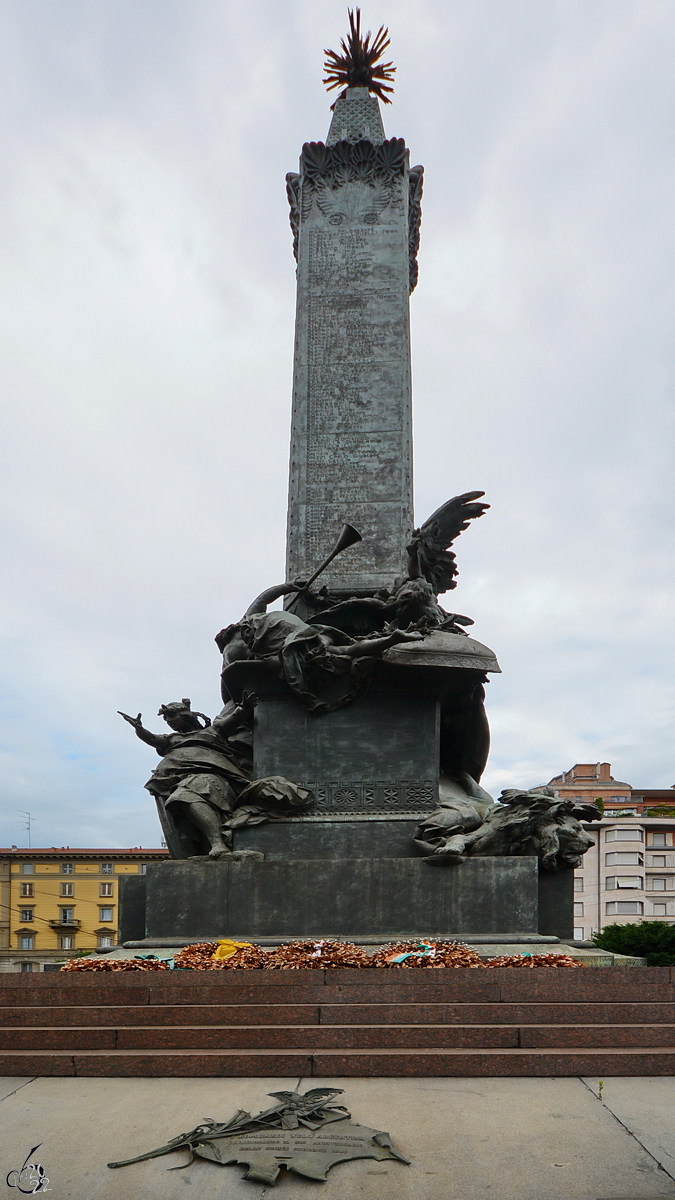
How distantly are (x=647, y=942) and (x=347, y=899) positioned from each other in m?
28.9

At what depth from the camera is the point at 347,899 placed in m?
10.1

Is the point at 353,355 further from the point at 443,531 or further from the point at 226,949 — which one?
the point at 226,949

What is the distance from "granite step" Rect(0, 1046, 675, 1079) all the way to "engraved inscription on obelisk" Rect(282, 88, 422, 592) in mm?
7157

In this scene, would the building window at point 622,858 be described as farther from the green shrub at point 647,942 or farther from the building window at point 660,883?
the green shrub at point 647,942

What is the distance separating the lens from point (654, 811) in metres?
64.9

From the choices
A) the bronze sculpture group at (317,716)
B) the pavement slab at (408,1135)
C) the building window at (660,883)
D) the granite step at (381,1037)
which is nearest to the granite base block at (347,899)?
the bronze sculpture group at (317,716)

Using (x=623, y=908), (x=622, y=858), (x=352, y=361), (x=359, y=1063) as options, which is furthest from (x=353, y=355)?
(x=623, y=908)

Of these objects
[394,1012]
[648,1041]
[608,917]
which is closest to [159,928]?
[394,1012]

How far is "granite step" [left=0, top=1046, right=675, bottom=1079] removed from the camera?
6465 mm

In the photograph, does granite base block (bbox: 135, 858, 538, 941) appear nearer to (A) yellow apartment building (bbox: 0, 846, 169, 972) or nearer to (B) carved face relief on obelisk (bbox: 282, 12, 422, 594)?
(B) carved face relief on obelisk (bbox: 282, 12, 422, 594)

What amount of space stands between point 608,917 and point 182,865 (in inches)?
2185

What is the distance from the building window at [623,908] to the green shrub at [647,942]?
78.2 feet

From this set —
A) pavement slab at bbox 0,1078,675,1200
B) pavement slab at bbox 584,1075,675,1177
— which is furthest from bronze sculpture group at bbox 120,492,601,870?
pavement slab at bbox 0,1078,675,1200

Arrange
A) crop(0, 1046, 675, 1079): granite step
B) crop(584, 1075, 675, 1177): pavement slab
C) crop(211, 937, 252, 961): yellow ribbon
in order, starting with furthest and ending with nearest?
crop(211, 937, 252, 961): yellow ribbon
crop(0, 1046, 675, 1079): granite step
crop(584, 1075, 675, 1177): pavement slab
